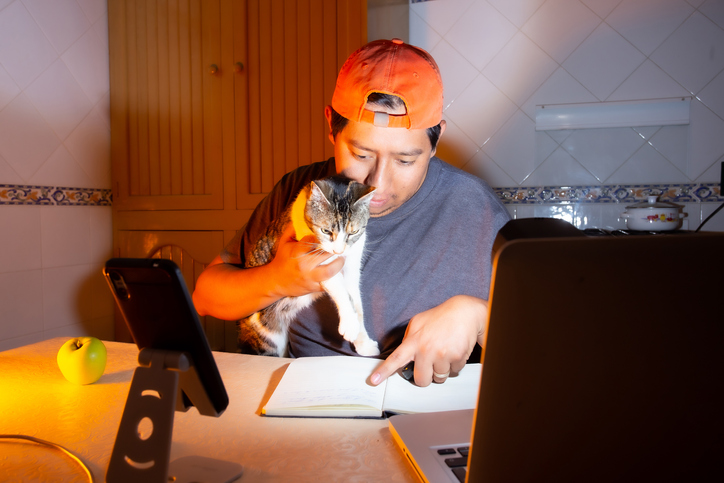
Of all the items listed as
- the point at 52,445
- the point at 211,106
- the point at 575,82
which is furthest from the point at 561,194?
the point at 52,445

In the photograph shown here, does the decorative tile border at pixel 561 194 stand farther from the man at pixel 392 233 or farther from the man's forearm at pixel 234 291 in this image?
the man's forearm at pixel 234 291

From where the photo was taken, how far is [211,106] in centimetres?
192

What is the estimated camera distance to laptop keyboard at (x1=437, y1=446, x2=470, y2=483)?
44cm

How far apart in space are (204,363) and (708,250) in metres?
0.42

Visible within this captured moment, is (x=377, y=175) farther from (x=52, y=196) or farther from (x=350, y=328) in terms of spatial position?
(x=52, y=196)

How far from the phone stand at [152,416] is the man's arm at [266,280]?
0.50 meters

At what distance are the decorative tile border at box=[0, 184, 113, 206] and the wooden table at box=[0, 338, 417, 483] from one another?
127 cm

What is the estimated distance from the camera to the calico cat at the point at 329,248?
102cm

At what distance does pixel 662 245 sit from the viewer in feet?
0.79

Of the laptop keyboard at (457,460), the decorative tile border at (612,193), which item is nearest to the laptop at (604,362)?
the laptop keyboard at (457,460)

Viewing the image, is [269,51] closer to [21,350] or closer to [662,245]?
[21,350]

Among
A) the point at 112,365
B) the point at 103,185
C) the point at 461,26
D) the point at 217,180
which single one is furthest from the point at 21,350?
the point at 461,26

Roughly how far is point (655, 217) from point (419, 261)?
39.0 inches

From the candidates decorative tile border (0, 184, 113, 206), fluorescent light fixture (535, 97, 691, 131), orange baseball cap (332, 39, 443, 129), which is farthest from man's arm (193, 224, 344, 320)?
fluorescent light fixture (535, 97, 691, 131)
